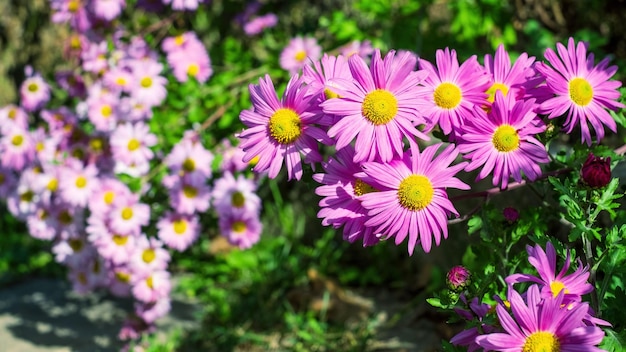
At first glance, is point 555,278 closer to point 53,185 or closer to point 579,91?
point 579,91

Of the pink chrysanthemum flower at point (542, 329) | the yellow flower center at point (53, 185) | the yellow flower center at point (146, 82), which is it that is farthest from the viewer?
the yellow flower center at point (146, 82)

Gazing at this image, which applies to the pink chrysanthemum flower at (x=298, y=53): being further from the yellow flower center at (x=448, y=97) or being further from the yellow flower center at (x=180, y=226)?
the yellow flower center at (x=448, y=97)

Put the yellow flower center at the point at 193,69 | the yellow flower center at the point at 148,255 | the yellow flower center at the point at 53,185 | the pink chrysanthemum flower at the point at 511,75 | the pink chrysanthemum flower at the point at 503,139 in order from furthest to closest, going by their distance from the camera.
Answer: the yellow flower center at the point at 193,69 → the yellow flower center at the point at 53,185 → the yellow flower center at the point at 148,255 → the pink chrysanthemum flower at the point at 511,75 → the pink chrysanthemum flower at the point at 503,139

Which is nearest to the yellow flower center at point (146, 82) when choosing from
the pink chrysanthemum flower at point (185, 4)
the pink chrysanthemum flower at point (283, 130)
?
the pink chrysanthemum flower at point (185, 4)

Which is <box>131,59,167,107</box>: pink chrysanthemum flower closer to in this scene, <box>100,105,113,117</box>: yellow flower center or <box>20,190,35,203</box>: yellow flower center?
<box>100,105,113,117</box>: yellow flower center

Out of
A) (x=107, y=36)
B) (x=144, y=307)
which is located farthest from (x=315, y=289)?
(x=107, y=36)

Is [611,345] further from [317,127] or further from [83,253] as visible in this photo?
[83,253]

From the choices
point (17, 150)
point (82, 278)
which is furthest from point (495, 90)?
point (17, 150)
